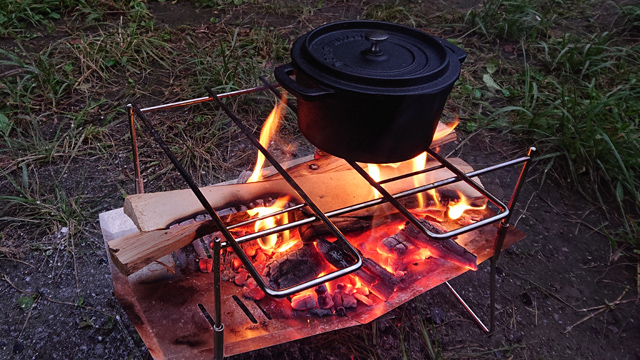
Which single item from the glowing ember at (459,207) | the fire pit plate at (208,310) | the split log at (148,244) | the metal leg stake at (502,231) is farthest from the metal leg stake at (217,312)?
the glowing ember at (459,207)

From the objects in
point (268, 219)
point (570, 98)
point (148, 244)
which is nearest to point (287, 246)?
point (268, 219)

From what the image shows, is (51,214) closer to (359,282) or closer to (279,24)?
(359,282)

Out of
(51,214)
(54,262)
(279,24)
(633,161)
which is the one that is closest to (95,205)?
(51,214)

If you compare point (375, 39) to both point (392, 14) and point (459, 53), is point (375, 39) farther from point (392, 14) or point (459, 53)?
point (392, 14)

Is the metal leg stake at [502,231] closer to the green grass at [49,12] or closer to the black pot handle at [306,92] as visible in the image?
the black pot handle at [306,92]

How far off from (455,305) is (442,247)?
50 centimetres

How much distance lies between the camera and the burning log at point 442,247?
1638 millimetres

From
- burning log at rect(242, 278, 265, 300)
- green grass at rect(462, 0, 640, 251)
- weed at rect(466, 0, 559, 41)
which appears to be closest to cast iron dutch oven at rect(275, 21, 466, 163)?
burning log at rect(242, 278, 265, 300)

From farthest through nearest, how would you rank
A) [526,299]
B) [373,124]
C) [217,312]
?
[526,299]
[373,124]
[217,312]

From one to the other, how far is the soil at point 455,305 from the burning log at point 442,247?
1.22ft

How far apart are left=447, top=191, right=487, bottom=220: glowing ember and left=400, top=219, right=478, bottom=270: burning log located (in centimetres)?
19

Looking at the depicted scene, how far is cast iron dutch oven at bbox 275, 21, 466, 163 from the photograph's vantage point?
1216 millimetres

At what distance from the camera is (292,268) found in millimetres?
1641

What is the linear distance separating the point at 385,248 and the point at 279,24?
9.78ft
